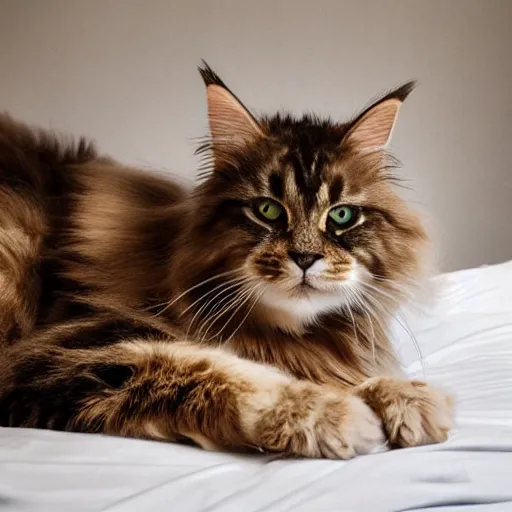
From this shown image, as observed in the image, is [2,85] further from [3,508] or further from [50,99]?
[3,508]

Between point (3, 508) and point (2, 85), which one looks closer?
point (3, 508)

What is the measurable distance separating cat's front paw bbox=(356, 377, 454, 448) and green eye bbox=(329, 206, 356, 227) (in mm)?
323

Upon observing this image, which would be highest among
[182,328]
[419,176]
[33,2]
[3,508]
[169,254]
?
[33,2]

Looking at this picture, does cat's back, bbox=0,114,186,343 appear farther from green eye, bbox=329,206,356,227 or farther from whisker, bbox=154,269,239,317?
green eye, bbox=329,206,356,227

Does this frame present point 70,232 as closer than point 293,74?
Yes

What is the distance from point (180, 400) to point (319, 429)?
250mm

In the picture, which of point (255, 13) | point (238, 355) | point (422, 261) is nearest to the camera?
point (238, 355)

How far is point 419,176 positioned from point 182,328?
1.77 meters

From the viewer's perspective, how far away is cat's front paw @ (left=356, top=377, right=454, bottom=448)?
3.51 ft

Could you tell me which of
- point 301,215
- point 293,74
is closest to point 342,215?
point 301,215

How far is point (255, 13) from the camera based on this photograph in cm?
240

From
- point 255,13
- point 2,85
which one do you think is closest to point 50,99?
point 2,85

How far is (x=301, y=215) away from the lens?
121 centimetres

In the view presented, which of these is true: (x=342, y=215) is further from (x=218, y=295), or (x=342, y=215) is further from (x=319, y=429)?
(x=319, y=429)
